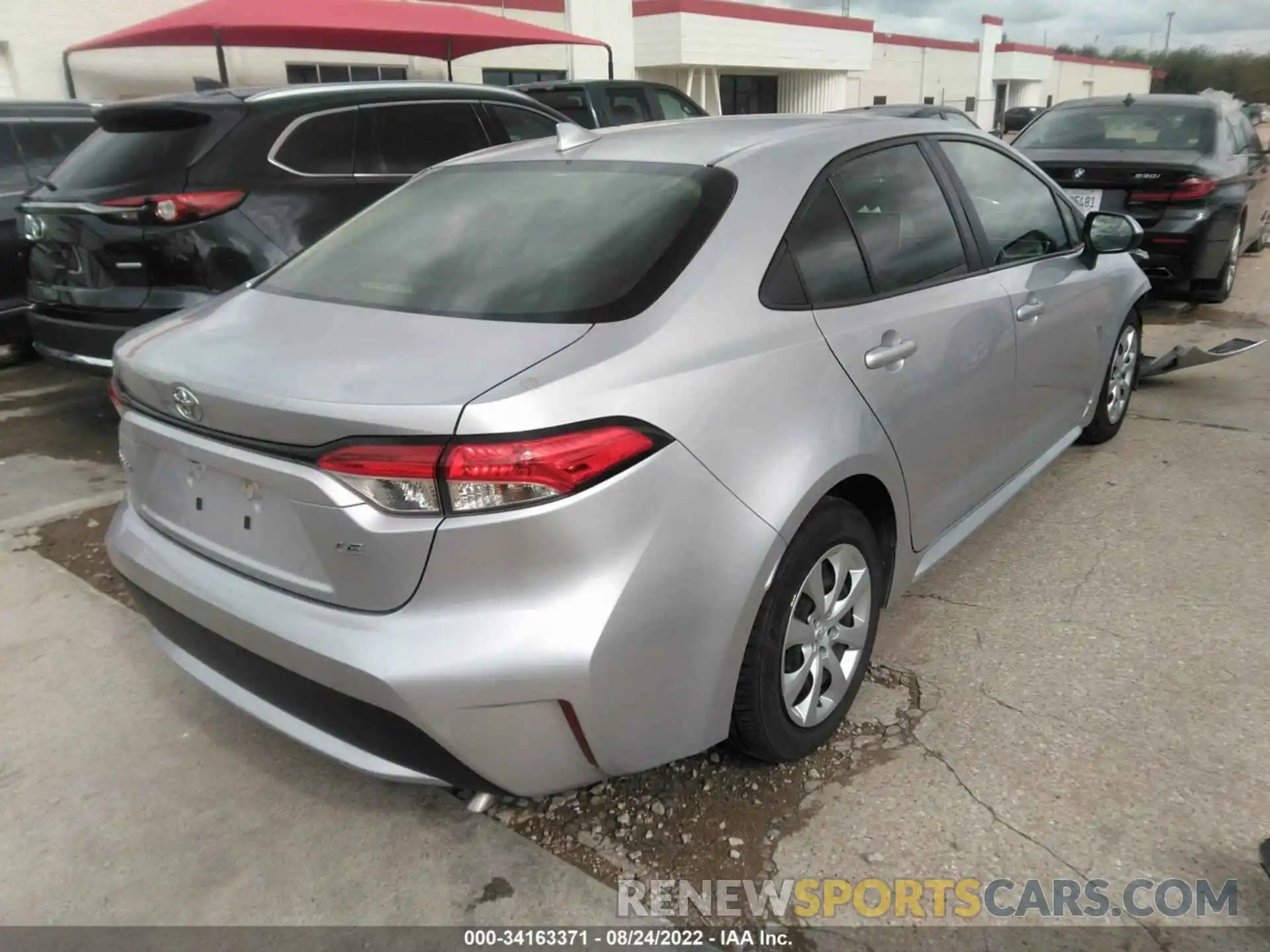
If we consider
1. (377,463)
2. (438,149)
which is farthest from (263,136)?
(377,463)

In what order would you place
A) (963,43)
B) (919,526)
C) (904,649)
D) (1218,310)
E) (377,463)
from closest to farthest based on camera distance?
1. (377,463)
2. (919,526)
3. (904,649)
4. (1218,310)
5. (963,43)

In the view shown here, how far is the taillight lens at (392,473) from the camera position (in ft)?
5.82

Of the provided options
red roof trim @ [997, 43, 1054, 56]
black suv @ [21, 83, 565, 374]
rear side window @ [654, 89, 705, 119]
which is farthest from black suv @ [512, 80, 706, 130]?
red roof trim @ [997, 43, 1054, 56]

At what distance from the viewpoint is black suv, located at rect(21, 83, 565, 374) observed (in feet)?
14.5

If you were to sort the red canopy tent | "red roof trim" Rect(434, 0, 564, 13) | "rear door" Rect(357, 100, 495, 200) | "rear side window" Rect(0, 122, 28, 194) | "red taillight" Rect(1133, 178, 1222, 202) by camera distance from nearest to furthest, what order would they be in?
"rear door" Rect(357, 100, 495, 200)
"rear side window" Rect(0, 122, 28, 194)
"red taillight" Rect(1133, 178, 1222, 202)
the red canopy tent
"red roof trim" Rect(434, 0, 564, 13)

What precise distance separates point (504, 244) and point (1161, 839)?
6.97 ft

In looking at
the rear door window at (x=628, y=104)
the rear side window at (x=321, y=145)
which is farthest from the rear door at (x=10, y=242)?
the rear door window at (x=628, y=104)

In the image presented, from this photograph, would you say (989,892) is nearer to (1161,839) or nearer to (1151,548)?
(1161,839)

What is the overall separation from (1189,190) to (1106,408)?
10.3 ft

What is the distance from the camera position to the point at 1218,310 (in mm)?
7801

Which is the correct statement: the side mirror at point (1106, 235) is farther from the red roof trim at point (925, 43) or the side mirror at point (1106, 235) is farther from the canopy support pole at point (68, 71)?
the red roof trim at point (925, 43)

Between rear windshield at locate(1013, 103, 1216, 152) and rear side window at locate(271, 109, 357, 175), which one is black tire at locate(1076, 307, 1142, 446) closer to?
rear windshield at locate(1013, 103, 1216, 152)

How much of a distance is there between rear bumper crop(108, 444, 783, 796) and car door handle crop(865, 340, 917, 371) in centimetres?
64

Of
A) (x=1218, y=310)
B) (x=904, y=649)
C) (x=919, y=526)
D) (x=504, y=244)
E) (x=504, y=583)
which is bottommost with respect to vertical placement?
(x=1218, y=310)
